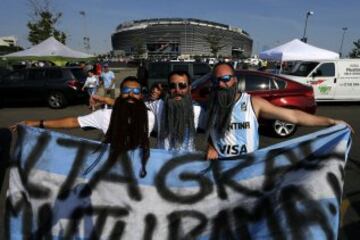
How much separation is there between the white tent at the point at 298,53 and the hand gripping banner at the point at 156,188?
→ 717 inches

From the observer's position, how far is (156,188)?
3.42 meters

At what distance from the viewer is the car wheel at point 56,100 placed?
54.1 feet

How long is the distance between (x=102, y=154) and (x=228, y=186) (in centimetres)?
104

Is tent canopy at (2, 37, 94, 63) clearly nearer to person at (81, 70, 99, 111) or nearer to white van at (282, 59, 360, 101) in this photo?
person at (81, 70, 99, 111)

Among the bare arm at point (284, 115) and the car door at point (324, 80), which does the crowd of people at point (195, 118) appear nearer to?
the bare arm at point (284, 115)

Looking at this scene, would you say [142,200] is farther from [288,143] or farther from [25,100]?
[25,100]

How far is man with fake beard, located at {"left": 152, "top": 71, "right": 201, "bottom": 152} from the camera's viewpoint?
3.43 m

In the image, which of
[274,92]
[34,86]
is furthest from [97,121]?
[34,86]

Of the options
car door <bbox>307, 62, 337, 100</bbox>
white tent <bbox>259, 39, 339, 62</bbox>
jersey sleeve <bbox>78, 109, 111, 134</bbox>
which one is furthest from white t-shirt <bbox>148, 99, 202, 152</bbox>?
white tent <bbox>259, 39, 339, 62</bbox>

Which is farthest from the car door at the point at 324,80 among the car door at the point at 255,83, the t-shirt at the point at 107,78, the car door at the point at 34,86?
the car door at the point at 34,86

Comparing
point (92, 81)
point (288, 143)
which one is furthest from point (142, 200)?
point (92, 81)

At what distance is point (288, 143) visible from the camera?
138 inches

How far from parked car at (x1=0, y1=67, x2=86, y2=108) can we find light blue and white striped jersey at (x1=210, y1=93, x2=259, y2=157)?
13.9 metres

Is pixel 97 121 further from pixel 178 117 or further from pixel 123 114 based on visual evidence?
pixel 178 117
